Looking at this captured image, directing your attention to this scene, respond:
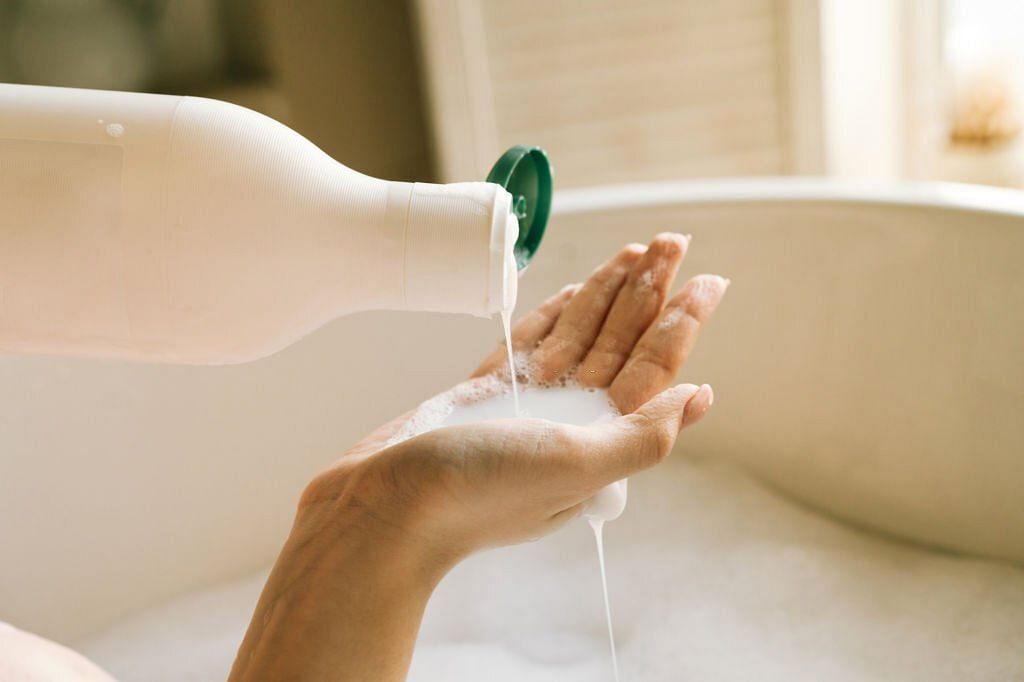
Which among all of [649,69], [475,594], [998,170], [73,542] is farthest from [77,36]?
[998,170]

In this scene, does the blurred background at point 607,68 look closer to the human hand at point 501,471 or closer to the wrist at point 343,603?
the human hand at point 501,471

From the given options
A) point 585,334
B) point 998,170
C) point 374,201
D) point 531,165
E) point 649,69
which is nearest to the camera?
point 374,201

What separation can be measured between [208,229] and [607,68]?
1398mm

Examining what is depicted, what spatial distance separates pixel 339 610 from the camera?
0.60 meters

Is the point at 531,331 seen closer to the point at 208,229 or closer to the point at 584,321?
the point at 584,321

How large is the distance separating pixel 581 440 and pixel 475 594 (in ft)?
1.60

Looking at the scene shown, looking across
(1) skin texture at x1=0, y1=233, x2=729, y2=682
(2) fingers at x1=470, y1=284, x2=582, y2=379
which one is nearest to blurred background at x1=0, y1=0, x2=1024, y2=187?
(2) fingers at x1=470, y1=284, x2=582, y2=379

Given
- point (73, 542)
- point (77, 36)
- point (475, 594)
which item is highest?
point (77, 36)

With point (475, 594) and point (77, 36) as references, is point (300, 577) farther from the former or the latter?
point (77, 36)

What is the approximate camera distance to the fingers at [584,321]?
33.5 inches

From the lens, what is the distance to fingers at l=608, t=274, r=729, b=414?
0.77 m

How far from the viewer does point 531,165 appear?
708 millimetres

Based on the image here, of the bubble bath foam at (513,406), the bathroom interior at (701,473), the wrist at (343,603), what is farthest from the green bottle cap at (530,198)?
the bathroom interior at (701,473)

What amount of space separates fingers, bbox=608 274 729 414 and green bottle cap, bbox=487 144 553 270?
0.13 metres
